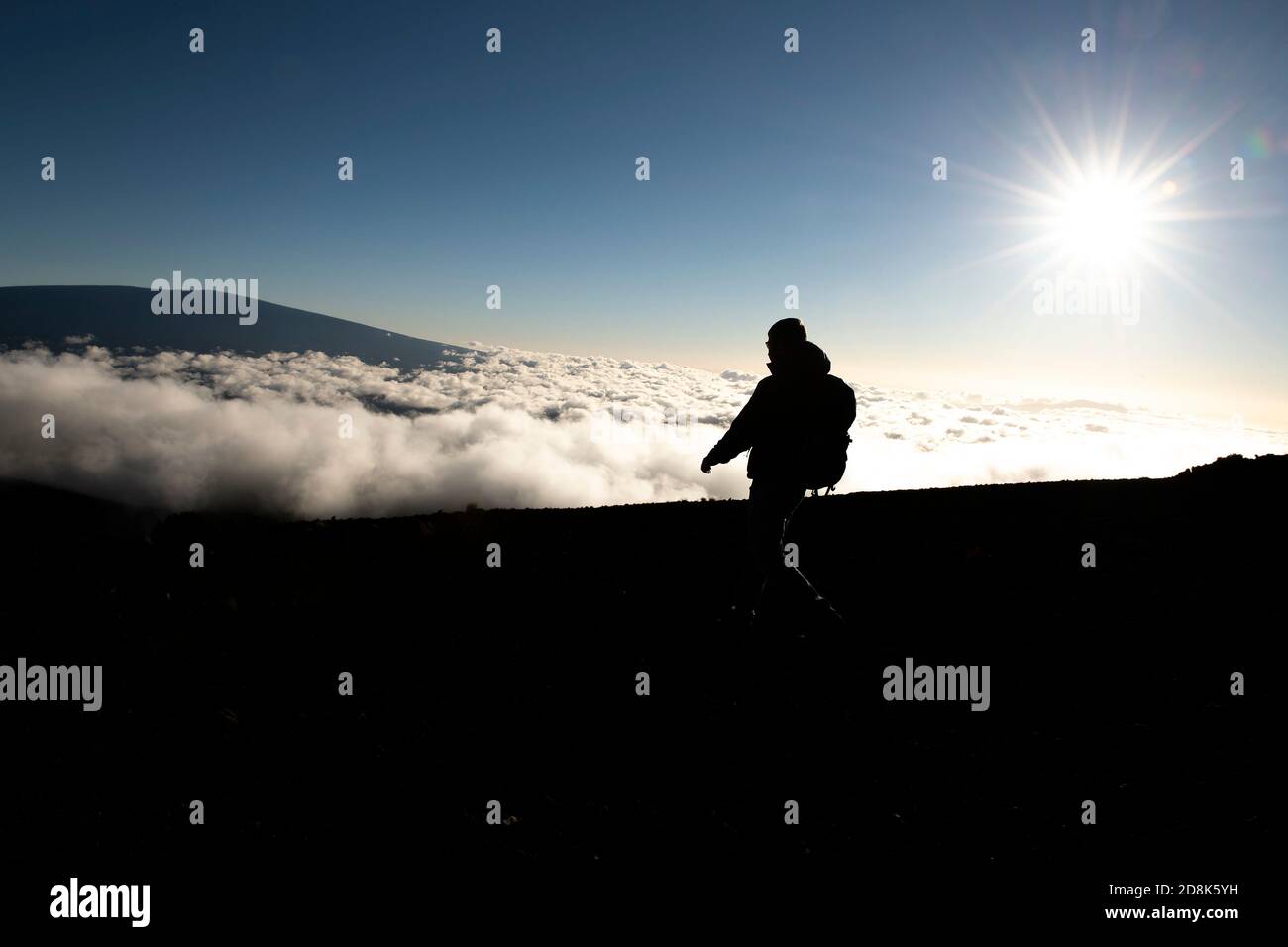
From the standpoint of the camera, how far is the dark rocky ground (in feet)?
9.93

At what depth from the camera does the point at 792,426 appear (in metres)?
A: 5.66

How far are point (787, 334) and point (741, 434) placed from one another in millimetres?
920

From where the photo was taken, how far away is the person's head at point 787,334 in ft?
18.6

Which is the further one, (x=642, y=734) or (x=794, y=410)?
(x=794, y=410)

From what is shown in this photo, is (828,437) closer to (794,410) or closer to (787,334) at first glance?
(794,410)

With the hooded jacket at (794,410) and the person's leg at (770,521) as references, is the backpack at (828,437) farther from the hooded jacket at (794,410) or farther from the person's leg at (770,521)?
the person's leg at (770,521)

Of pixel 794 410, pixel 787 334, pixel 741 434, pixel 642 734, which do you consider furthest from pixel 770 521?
pixel 642 734

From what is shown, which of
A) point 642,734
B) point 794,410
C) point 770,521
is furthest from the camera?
point 770,521

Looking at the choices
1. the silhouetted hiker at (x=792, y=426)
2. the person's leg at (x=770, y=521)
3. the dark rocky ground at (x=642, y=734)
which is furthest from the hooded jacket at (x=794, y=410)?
the dark rocky ground at (x=642, y=734)

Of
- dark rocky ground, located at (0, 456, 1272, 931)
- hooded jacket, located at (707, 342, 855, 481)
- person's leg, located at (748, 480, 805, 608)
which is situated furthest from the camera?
person's leg, located at (748, 480, 805, 608)

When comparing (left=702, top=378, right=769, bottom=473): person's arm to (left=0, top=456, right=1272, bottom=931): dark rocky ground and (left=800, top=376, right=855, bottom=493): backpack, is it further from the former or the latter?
(left=0, top=456, right=1272, bottom=931): dark rocky ground

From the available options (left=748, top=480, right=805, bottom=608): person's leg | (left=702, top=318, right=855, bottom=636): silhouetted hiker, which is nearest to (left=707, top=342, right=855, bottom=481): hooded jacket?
(left=702, top=318, right=855, bottom=636): silhouetted hiker
